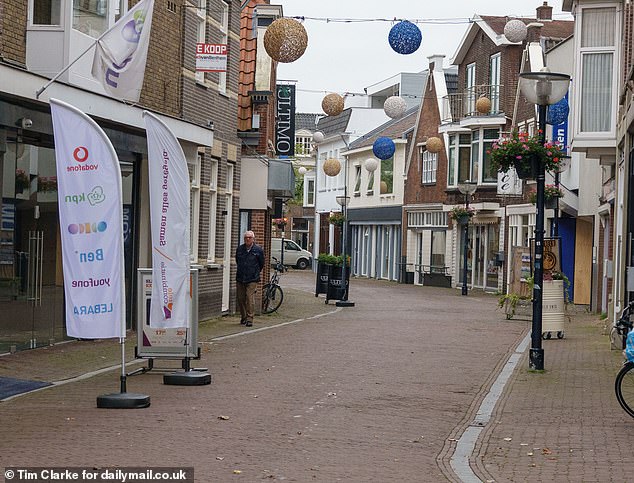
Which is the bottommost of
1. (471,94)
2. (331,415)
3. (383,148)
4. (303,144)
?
(331,415)

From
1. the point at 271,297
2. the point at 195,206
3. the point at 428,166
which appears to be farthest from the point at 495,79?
the point at 195,206

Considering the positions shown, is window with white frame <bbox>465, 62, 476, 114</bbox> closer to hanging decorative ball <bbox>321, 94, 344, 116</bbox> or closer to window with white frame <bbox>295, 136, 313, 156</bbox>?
hanging decorative ball <bbox>321, 94, 344, 116</bbox>

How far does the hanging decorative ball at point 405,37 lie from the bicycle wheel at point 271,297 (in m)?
8.39

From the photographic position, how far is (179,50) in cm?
2238

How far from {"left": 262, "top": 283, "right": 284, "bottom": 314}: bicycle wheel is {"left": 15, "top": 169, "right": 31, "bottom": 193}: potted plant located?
462 inches

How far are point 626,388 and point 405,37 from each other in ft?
35.2

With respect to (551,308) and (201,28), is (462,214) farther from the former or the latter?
(551,308)

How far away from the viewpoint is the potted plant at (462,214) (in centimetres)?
4584

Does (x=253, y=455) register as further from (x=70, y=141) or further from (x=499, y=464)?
(x=70, y=141)

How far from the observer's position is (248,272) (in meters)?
23.0

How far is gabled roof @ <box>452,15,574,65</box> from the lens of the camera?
4541 cm

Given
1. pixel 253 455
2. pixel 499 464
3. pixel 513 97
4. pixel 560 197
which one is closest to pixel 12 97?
pixel 253 455

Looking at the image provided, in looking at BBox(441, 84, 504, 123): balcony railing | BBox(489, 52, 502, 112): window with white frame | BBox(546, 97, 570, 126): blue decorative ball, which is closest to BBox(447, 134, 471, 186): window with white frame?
BBox(441, 84, 504, 123): balcony railing

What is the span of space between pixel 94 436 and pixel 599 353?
37.6ft
